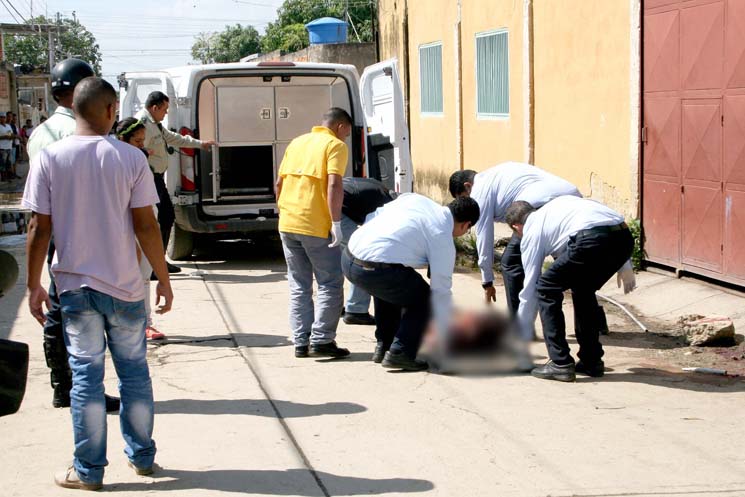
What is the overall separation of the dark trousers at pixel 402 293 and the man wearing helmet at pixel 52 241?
5.35 ft

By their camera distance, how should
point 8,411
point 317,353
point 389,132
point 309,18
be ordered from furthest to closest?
point 309,18 → point 389,132 → point 317,353 → point 8,411

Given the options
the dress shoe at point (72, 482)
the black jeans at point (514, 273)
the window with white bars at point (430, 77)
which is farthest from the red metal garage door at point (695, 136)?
the window with white bars at point (430, 77)

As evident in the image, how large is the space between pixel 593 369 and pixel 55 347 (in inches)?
124

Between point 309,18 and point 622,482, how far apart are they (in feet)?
186

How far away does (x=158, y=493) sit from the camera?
4.41m

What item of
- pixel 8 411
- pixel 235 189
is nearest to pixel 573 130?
pixel 235 189

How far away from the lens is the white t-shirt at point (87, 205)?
4.28 meters

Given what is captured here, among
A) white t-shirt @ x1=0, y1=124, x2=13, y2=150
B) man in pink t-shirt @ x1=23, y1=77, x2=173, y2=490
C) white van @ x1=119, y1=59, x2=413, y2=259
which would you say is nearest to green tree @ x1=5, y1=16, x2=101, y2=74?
white t-shirt @ x1=0, y1=124, x2=13, y2=150

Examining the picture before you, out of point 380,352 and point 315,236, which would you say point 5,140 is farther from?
point 380,352

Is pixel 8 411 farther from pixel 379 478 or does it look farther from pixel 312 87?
pixel 312 87

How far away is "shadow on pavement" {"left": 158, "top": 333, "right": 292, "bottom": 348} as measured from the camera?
732cm

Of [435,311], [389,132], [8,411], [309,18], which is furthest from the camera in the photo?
[309,18]

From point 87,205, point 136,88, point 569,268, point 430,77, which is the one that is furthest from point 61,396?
point 430,77

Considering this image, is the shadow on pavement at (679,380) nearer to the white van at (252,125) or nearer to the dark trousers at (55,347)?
the dark trousers at (55,347)
